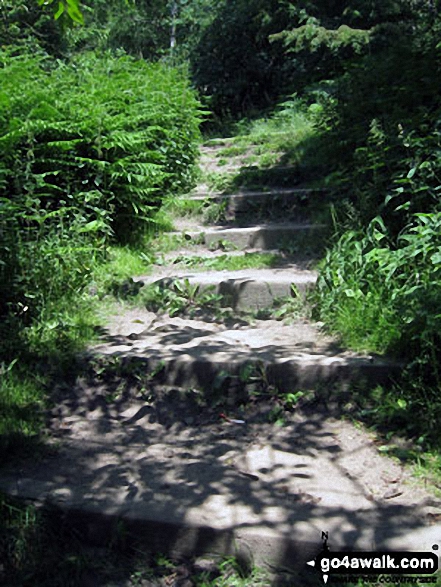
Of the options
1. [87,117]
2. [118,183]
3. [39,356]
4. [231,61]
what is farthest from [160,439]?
[231,61]

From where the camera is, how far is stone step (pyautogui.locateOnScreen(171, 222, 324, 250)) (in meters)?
5.60

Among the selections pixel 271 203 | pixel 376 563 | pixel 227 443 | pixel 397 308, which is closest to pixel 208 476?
pixel 227 443

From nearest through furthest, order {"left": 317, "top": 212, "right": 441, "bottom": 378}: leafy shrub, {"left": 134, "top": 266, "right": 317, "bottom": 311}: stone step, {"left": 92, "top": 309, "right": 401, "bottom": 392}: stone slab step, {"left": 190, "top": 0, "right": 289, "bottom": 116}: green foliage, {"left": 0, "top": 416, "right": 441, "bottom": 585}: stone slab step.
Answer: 1. {"left": 0, "top": 416, "right": 441, "bottom": 585}: stone slab step
2. {"left": 317, "top": 212, "right": 441, "bottom": 378}: leafy shrub
3. {"left": 92, "top": 309, "right": 401, "bottom": 392}: stone slab step
4. {"left": 134, "top": 266, "right": 317, "bottom": 311}: stone step
5. {"left": 190, "top": 0, "right": 289, "bottom": 116}: green foliage

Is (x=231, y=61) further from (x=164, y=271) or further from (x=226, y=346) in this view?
(x=226, y=346)

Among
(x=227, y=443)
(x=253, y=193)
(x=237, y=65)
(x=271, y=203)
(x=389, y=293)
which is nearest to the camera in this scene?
(x=227, y=443)

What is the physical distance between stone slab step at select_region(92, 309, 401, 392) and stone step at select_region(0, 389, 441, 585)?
262 millimetres

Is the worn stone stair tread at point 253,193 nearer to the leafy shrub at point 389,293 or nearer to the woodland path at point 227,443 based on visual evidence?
the woodland path at point 227,443

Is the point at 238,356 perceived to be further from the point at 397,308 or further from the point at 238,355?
the point at 397,308

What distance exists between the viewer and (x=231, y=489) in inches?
109

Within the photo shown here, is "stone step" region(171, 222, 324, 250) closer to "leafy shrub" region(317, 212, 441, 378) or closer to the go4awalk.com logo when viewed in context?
"leafy shrub" region(317, 212, 441, 378)

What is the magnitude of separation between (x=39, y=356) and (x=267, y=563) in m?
2.10

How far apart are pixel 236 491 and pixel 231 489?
0.03 meters

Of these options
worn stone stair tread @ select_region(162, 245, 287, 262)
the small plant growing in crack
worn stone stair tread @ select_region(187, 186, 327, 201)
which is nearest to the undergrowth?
the small plant growing in crack

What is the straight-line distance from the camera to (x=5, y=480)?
288 cm
